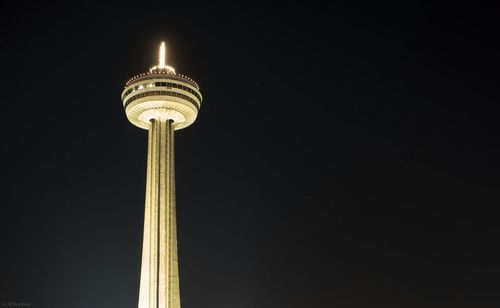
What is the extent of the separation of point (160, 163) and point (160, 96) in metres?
9.29

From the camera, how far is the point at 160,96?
92.6 meters

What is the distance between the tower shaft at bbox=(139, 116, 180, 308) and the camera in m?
86.2

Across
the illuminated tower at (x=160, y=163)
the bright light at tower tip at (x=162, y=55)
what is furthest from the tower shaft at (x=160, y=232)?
the bright light at tower tip at (x=162, y=55)

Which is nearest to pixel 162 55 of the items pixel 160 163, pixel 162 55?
pixel 162 55

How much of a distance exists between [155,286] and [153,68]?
31590mm

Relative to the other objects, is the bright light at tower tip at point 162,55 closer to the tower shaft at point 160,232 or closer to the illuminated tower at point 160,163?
the illuminated tower at point 160,163

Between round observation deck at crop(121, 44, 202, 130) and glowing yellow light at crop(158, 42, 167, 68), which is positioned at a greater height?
glowing yellow light at crop(158, 42, 167, 68)

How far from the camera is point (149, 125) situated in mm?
97500

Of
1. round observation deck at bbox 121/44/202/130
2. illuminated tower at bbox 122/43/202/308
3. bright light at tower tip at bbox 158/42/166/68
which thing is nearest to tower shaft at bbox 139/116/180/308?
illuminated tower at bbox 122/43/202/308

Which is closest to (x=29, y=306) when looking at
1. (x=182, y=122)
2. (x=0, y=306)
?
(x=0, y=306)

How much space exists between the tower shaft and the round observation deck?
2763 mm

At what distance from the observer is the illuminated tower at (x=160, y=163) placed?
86.8 m

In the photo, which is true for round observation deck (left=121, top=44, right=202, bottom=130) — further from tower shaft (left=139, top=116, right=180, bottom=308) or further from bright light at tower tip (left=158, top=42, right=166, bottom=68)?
tower shaft (left=139, top=116, right=180, bottom=308)

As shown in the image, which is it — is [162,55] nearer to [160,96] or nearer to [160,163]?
[160,96]
